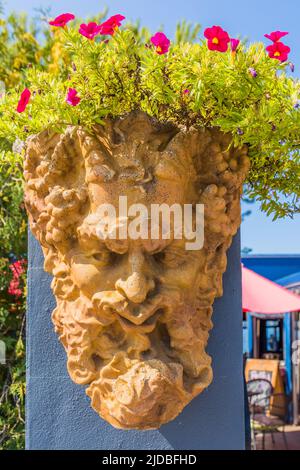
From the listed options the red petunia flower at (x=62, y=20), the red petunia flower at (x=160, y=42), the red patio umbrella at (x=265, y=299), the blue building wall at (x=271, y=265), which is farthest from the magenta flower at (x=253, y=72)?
the blue building wall at (x=271, y=265)

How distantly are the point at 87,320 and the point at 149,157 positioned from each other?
41 cm

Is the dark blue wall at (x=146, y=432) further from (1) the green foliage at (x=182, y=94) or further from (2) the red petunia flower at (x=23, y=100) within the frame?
(2) the red petunia flower at (x=23, y=100)

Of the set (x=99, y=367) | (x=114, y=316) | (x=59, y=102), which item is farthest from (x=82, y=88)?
(x=99, y=367)

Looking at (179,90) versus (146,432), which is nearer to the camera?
(179,90)

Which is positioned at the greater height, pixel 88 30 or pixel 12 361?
pixel 88 30

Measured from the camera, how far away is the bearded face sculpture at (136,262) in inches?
42.2

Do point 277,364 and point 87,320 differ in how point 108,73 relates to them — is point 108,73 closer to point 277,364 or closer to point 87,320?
point 87,320

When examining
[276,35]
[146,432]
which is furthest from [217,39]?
[146,432]

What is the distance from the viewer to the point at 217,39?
3.24 feet

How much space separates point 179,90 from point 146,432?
954mm

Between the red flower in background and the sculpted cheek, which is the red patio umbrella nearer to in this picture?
the red flower in background

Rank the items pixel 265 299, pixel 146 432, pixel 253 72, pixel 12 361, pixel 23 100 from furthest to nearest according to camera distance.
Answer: pixel 265 299
pixel 12 361
pixel 146 432
pixel 23 100
pixel 253 72

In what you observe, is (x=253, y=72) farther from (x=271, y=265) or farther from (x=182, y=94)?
(x=271, y=265)
